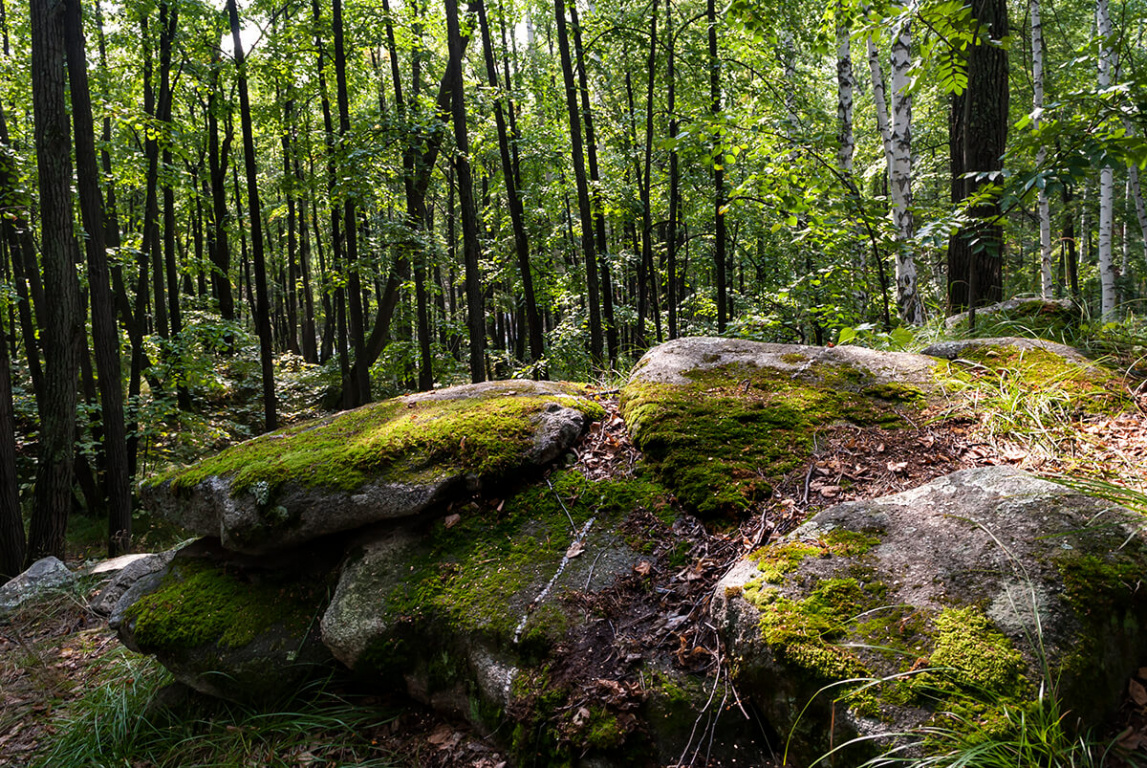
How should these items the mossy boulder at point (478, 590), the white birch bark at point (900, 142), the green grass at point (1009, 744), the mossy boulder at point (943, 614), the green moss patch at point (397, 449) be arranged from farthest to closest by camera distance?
the white birch bark at point (900, 142), the green moss patch at point (397, 449), the mossy boulder at point (478, 590), the mossy boulder at point (943, 614), the green grass at point (1009, 744)

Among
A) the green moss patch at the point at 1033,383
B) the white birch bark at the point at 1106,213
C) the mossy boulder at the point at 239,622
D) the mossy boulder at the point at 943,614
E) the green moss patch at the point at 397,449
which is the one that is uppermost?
the white birch bark at the point at 1106,213

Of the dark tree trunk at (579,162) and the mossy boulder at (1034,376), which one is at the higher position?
the dark tree trunk at (579,162)

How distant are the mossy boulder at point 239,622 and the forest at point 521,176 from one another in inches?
128

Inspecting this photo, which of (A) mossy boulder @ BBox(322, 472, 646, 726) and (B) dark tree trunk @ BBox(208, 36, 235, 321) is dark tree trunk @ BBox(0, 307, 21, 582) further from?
(B) dark tree trunk @ BBox(208, 36, 235, 321)

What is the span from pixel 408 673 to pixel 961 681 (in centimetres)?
233

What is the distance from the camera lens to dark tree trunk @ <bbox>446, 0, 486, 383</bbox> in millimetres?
7328

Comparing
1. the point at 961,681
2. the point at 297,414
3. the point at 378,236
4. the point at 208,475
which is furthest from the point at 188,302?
the point at 961,681

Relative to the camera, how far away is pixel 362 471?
129 inches

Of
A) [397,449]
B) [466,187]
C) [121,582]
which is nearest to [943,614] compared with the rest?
[397,449]

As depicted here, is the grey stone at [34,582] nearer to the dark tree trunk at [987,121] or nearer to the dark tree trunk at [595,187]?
the dark tree trunk at [595,187]

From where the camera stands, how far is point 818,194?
5.18 m

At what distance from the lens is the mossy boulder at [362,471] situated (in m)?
3.21

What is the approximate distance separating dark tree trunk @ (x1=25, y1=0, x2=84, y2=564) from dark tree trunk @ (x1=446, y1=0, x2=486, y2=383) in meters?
4.25

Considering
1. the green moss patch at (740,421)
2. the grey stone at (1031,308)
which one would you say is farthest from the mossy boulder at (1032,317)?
the green moss patch at (740,421)
